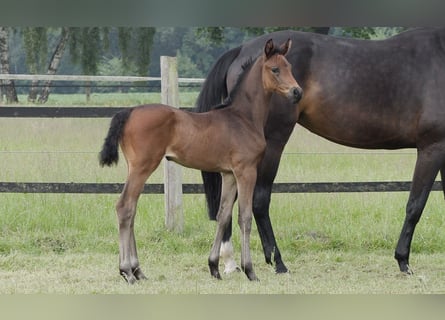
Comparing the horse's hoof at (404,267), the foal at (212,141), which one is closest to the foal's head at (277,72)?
the foal at (212,141)

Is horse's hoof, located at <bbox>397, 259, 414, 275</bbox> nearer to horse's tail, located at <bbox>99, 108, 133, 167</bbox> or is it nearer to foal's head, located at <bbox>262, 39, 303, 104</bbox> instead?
foal's head, located at <bbox>262, 39, 303, 104</bbox>

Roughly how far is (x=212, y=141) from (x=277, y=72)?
654mm

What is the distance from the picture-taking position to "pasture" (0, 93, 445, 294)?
531 cm

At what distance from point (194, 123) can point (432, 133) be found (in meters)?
2.06

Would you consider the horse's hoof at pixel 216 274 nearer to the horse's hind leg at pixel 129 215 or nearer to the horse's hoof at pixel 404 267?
the horse's hind leg at pixel 129 215

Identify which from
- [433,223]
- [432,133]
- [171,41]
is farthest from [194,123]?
[171,41]

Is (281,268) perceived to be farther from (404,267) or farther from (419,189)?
(419,189)

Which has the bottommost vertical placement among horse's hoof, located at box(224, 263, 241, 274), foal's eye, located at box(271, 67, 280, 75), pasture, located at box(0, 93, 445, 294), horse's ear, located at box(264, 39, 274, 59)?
pasture, located at box(0, 93, 445, 294)

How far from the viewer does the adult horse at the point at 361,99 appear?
19.4ft

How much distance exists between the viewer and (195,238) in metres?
6.97

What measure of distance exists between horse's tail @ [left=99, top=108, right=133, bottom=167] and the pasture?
868 mm

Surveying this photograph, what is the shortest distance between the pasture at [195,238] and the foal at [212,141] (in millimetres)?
453

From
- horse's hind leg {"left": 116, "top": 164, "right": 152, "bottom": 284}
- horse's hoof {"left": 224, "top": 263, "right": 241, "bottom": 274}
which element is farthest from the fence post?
horse's hind leg {"left": 116, "top": 164, "right": 152, "bottom": 284}

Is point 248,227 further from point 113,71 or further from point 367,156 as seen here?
point 113,71
